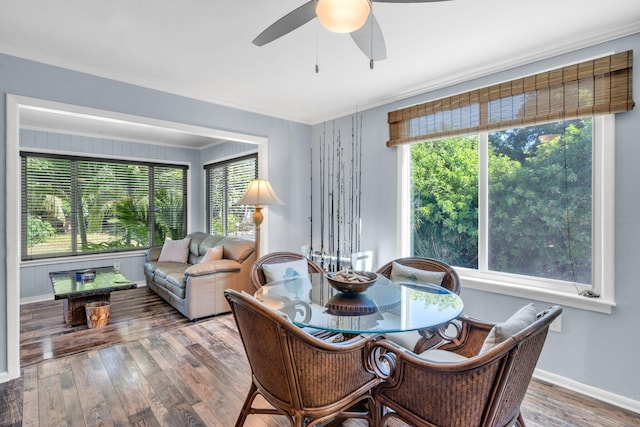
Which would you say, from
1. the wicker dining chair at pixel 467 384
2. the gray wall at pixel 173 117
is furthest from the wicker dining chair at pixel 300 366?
the gray wall at pixel 173 117

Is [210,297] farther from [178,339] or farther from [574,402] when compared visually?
[574,402]

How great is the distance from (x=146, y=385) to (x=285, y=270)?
1300mm

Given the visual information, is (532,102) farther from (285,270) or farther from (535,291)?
(285,270)

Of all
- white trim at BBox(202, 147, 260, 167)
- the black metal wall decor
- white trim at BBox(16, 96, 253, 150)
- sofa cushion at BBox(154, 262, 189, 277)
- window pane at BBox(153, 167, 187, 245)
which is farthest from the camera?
window pane at BBox(153, 167, 187, 245)

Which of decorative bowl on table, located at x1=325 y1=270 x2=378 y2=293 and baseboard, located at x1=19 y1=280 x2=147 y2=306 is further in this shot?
baseboard, located at x1=19 y1=280 x2=147 y2=306

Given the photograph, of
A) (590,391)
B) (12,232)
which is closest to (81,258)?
(12,232)

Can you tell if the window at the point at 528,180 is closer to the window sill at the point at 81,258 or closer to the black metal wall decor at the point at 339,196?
the black metal wall decor at the point at 339,196

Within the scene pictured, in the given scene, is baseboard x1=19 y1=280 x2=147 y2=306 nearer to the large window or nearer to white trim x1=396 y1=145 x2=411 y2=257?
white trim x1=396 y1=145 x2=411 y2=257

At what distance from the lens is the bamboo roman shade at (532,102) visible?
208 cm

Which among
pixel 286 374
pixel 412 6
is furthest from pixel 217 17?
pixel 286 374

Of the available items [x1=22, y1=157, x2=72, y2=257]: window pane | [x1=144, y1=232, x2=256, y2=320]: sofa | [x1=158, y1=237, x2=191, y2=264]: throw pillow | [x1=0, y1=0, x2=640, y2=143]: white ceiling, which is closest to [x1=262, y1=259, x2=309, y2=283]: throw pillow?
[x1=144, y1=232, x2=256, y2=320]: sofa

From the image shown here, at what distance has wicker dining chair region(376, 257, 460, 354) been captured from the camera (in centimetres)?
192

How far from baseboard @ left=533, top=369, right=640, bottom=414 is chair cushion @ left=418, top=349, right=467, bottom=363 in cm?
118

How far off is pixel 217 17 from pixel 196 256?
3837 mm
